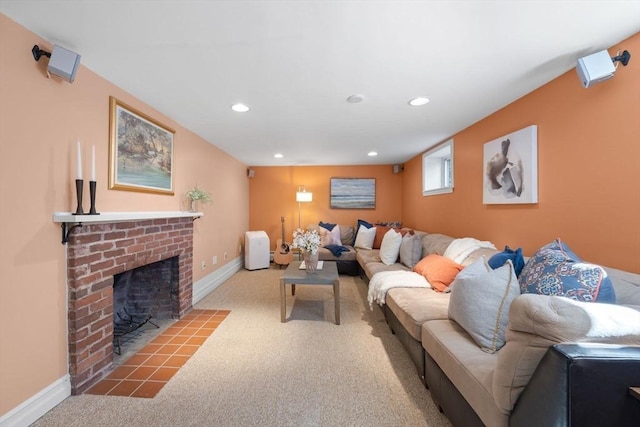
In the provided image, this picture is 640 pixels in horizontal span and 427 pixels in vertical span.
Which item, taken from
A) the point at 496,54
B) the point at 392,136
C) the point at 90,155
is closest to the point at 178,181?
the point at 90,155

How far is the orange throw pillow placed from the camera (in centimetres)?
230

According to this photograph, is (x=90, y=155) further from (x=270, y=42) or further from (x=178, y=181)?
(x=270, y=42)

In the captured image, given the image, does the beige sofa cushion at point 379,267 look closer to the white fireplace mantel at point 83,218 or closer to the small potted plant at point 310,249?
the small potted plant at point 310,249

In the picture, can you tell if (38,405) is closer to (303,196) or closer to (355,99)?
(355,99)

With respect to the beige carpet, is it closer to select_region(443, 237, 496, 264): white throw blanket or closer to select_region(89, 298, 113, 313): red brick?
select_region(89, 298, 113, 313): red brick

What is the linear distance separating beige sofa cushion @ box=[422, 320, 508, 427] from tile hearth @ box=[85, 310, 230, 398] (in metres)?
1.84

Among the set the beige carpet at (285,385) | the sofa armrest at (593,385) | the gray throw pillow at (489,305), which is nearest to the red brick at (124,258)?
the beige carpet at (285,385)

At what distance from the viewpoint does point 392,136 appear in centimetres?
348

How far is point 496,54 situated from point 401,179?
A: 13.2 feet

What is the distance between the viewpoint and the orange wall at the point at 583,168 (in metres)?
1.45

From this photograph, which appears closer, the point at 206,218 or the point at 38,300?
the point at 38,300

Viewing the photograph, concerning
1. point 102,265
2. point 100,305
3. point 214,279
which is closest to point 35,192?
point 102,265

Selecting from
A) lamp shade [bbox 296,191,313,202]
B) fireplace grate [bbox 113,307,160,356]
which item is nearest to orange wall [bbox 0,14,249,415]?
fireplace grate [bbox 113,307,160,356]

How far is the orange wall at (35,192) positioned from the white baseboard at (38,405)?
3 cm
